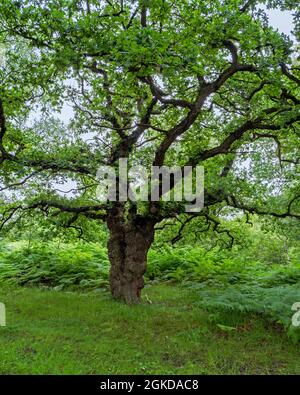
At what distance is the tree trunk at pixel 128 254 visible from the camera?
962cm

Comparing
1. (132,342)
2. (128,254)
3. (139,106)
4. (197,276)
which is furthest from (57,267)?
(132,342)

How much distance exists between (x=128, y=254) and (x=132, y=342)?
274 cm

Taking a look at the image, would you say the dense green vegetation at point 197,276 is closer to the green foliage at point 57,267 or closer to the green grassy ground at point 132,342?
the green foliage at point 57,267

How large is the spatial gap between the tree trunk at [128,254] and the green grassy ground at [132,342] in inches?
18.2

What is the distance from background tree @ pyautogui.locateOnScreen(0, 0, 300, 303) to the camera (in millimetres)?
6430

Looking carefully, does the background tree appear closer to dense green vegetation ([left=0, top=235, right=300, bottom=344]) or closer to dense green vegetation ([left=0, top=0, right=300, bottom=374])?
dense green vegetation ([left=0, top=0, right=300, bottom=374])

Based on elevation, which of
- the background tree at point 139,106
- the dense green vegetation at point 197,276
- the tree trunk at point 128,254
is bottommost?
the dense green vegetation at point 197,276

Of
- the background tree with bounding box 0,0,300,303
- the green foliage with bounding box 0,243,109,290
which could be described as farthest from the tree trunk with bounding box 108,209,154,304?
the green foliage with bounding box 0,243,109,290

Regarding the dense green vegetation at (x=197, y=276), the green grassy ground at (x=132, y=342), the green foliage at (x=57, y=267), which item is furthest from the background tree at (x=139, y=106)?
the green foliage at (x=57, y=267)

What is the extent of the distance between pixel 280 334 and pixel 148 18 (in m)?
7.19

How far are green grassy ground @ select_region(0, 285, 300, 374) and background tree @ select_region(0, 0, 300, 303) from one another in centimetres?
126

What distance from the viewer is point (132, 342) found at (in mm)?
7230

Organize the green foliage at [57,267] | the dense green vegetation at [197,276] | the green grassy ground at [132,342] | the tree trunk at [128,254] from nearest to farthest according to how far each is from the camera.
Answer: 1. the green grassy ground at [132,342]
2. the dense green vegetation at [197,276]
3. the tree trunk at [128,254]
4. the green foliage at [57,267]
